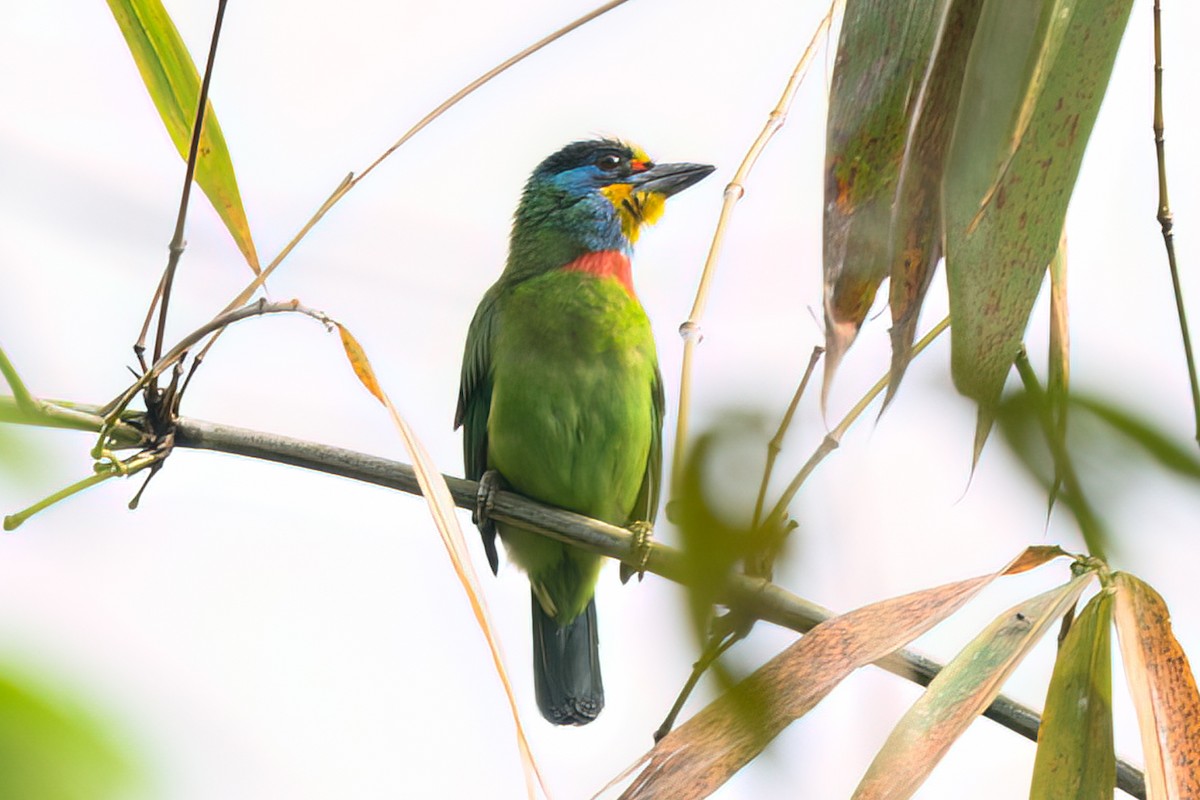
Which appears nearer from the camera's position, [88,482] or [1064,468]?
[1064,468]

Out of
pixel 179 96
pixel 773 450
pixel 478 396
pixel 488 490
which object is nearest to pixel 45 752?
pixel 773 450

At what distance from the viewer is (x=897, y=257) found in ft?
3.22

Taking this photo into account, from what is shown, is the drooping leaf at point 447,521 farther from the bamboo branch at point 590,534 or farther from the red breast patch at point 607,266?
the red breast patch at point 607,266

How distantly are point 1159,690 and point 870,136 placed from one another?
565mm

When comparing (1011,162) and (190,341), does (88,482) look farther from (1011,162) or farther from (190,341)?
(1011,162)

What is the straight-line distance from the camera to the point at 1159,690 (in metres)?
1.09

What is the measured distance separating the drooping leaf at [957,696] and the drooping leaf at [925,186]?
1.16 feet

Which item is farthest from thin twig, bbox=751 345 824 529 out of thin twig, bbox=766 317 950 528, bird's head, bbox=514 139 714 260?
bird's head, bbox=514 139 714 260

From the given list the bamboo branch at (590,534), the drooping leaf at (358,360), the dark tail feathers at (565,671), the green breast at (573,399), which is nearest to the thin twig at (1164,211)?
the bamboo branch at (590,534)

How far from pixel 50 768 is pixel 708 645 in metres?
0.50

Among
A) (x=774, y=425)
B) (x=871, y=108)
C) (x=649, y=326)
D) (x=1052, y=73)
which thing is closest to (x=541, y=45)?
(x=871, y=108)

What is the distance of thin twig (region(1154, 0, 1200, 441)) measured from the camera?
1.09m

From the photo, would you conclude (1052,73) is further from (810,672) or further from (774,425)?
(810,672)

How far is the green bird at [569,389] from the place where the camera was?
311cm
